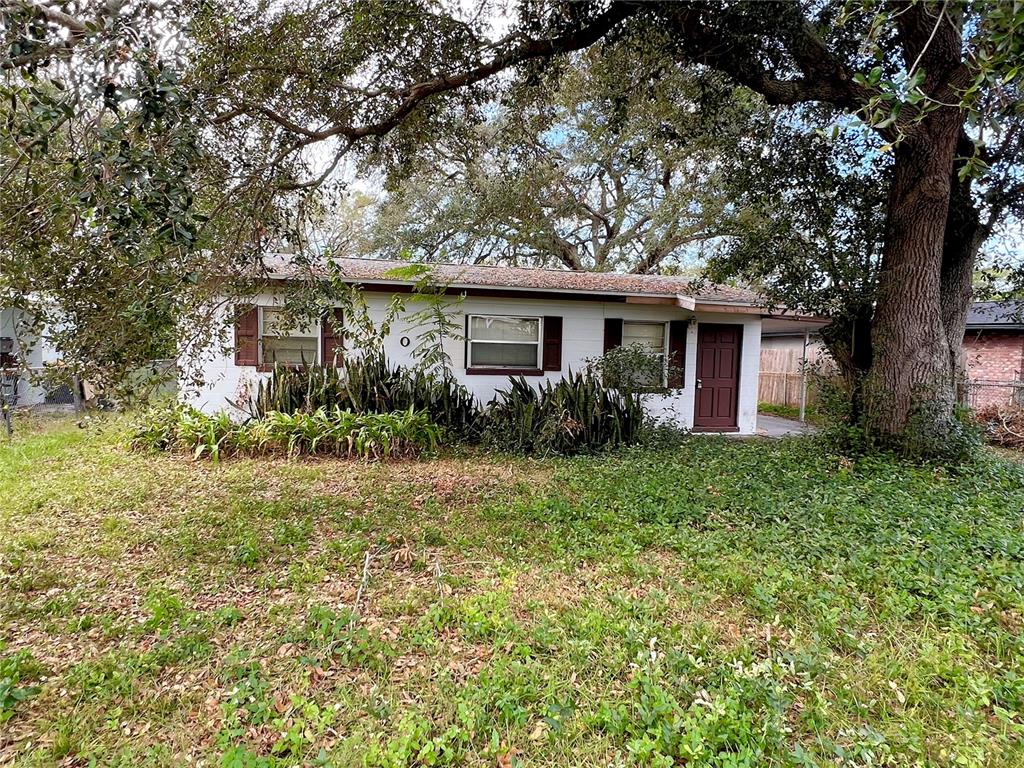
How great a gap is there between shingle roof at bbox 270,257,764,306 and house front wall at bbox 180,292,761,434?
36cm

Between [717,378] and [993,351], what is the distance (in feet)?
24.5

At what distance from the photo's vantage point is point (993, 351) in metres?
12.7

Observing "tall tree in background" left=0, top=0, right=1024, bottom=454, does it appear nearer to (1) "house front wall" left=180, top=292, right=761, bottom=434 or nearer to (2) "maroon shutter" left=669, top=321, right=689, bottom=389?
(1) "house front wall" left=180, top=292, right=761, bottom=434

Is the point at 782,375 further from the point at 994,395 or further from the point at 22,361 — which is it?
the point at 22,361

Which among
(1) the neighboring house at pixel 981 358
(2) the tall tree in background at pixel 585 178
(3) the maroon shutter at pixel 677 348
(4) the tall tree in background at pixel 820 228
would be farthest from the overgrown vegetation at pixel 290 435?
(1) the neighboring house at pixel 981 358

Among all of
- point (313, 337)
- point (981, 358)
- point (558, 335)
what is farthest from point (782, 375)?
point (313, 337)

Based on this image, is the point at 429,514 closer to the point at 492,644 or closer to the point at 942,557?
the point at 492,644

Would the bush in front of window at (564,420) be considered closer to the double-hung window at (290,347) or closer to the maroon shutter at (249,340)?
the double-hung window at (290,347)

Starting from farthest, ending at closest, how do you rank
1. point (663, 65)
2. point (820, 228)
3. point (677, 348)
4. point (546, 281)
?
point (677, 348)
point (546, 281)
point (820, 228)
point (663, 65)

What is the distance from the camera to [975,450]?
21.4 feet

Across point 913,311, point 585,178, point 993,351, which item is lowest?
point 993,351

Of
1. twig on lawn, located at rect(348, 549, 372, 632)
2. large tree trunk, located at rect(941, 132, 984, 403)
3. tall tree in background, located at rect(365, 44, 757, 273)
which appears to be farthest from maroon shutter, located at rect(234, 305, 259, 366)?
large tree trunk, located at rect(941, 132, 984, 403)

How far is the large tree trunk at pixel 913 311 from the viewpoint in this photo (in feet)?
21.1

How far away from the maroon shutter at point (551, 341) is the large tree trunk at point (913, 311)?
5.01m
